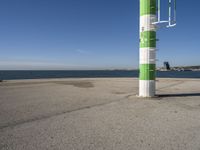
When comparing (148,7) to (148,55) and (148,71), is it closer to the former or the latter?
(148,55)

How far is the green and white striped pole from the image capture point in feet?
41.0

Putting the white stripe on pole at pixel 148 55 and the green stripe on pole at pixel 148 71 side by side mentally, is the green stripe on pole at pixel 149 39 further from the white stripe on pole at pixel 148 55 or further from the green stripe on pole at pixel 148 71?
the green stripe on pole at pixel 148 71

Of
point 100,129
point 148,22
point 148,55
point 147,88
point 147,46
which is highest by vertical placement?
point 148,22

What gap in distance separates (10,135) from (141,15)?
10.2 metres

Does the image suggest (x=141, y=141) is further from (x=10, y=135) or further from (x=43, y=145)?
(x=10, y=135)

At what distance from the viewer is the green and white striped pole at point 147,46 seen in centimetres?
1251

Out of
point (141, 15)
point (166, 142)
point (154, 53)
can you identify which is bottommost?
point (166, 142)

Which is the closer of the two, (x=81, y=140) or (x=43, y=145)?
(x=43, y=145)

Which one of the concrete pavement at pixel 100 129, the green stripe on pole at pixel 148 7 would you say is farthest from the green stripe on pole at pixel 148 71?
the concrete pavement at pixel 100 129

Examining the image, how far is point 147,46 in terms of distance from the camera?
12547mm

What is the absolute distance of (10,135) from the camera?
568 centimetres

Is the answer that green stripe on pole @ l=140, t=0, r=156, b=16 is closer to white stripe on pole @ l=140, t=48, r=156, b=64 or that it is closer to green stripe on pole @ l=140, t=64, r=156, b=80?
white stripe on pole @ l=140, t=48, r=156, b=64

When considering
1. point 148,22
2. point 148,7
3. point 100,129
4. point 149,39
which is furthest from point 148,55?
point 100,129

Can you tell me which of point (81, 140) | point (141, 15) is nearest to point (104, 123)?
point (81, 140)
